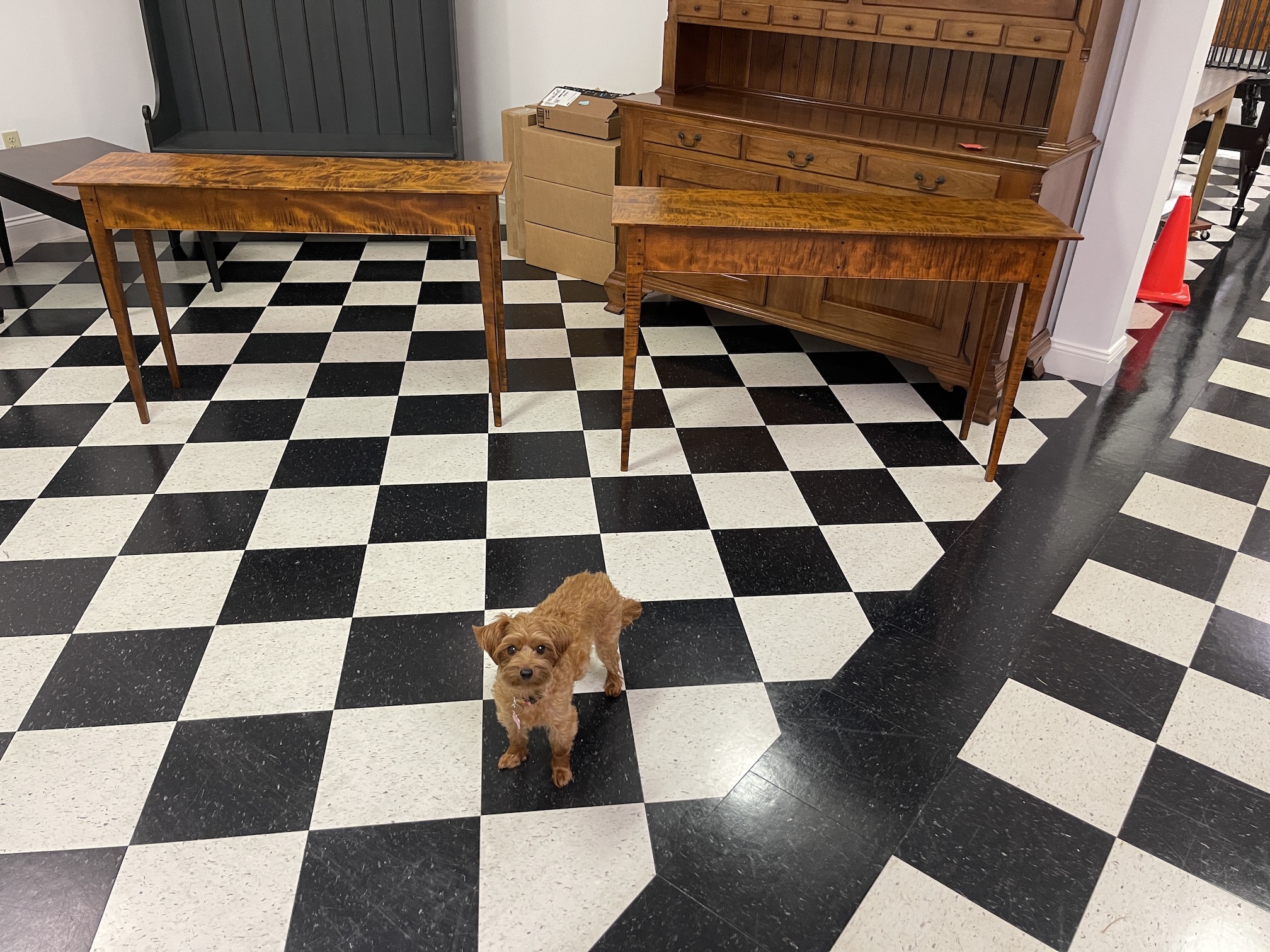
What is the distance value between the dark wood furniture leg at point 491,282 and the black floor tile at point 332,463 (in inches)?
16.3

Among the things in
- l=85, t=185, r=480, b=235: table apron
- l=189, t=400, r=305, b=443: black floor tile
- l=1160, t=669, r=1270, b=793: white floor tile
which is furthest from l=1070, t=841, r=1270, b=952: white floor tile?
l=189, t=400, r=305, b=443: black floor tile

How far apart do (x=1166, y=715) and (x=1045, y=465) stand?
3.70ft

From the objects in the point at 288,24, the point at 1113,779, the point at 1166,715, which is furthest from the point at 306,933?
the point at 288,24

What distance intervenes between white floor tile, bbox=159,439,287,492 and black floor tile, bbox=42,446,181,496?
4cm

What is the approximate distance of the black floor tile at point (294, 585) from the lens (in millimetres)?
2188

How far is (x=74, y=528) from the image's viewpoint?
2.47 meters

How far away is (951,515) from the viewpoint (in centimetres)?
266

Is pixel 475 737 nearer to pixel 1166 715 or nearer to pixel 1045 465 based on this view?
pixel 1166 715

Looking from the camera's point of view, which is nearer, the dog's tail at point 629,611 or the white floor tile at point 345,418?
the dog's tail at point 629,611

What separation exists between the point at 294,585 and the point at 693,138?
2.32 metres

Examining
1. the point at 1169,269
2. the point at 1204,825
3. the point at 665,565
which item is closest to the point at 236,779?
the point at 665,565

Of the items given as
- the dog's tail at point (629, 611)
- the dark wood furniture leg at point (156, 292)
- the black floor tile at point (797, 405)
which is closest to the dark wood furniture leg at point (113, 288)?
the dark wood furniture leg at point (156, 292)

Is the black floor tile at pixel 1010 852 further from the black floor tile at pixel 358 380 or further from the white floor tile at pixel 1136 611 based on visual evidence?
the black floor tile at pixel 358 380

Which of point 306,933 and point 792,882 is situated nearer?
point 306,933
